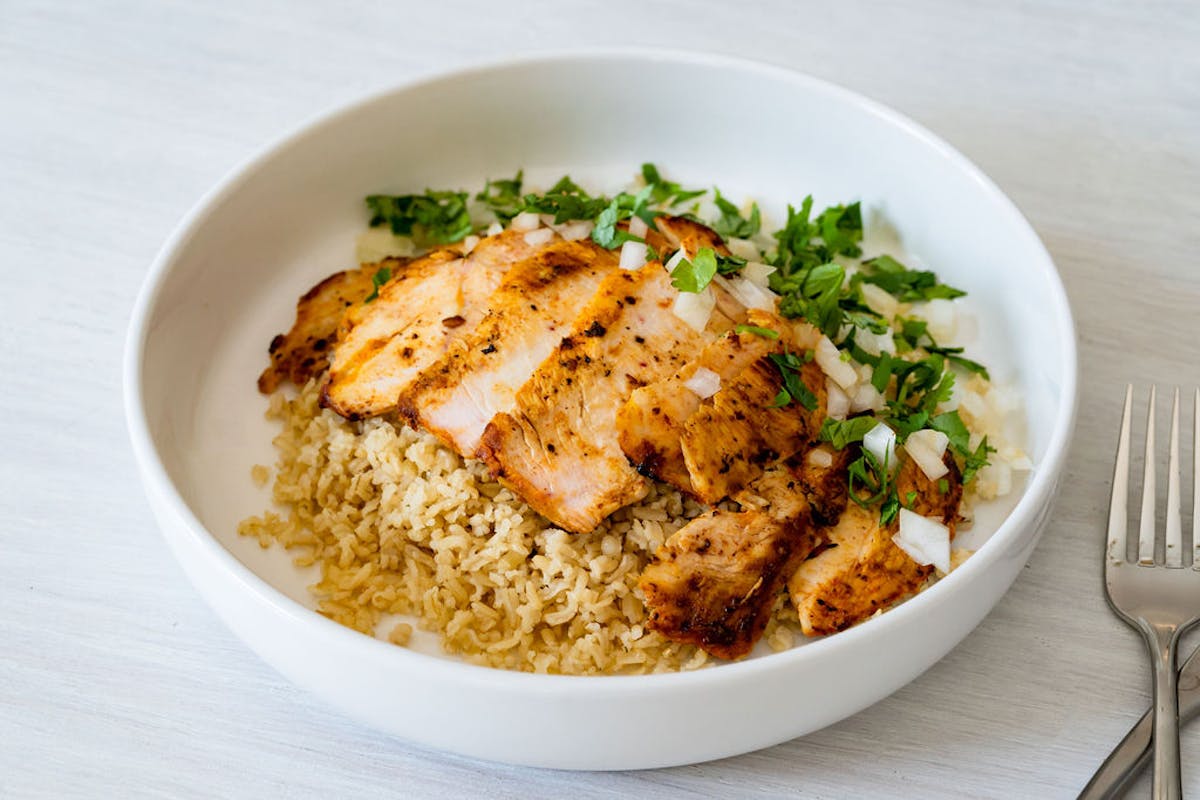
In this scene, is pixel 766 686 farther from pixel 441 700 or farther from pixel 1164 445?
pixel 1164 445

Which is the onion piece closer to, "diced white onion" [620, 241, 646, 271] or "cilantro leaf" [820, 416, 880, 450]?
"diced white onion" [620, 241, 646, 271]

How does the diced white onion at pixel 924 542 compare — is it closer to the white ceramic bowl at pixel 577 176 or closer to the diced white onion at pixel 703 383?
the white ceramic bowl at pixel 577 176

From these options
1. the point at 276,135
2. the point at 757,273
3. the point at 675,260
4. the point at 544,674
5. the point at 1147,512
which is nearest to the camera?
the point at 544,674

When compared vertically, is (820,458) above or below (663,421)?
below

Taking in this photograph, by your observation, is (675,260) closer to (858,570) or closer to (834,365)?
(834,365)

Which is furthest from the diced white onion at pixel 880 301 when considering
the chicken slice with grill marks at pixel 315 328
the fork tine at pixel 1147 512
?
the chicken slice with grill marks at pixel 315 328

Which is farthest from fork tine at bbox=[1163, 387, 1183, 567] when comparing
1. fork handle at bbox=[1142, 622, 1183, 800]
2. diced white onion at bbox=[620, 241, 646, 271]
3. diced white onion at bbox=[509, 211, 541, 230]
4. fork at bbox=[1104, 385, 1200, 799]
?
diced white onion at bbox=[509, 211, 541, 230]

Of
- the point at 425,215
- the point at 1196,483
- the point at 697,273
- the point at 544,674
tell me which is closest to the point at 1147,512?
the point at 1196,483
